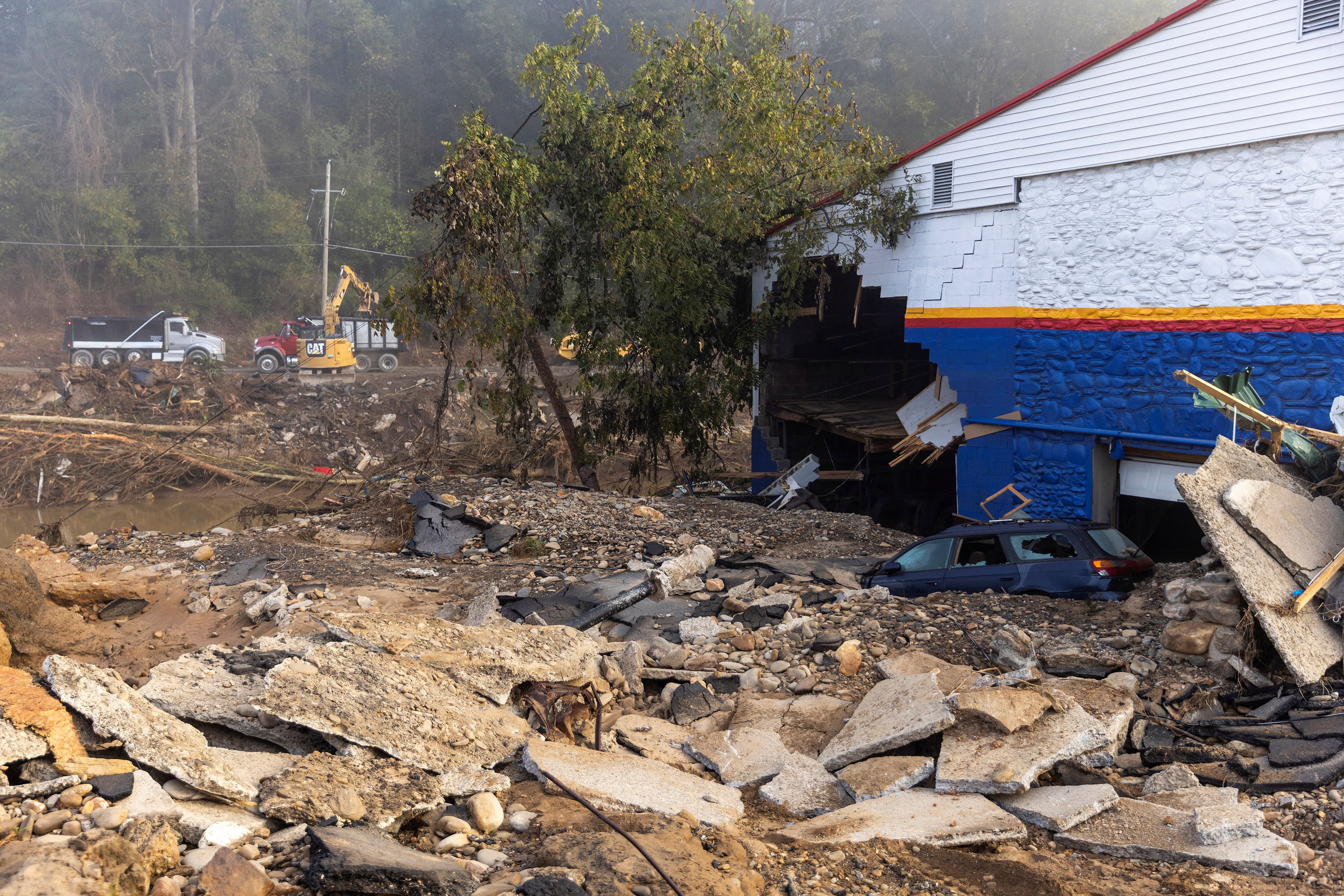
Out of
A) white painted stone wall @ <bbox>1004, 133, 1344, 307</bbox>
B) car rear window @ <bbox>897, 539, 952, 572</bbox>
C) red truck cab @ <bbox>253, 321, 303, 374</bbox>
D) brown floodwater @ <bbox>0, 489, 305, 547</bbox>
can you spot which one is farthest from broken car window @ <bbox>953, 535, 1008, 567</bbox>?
red truck cab @ <bbox>253, 321, 303, 374</bbox>

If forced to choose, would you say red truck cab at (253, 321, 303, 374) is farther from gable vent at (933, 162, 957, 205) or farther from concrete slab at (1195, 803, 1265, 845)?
concrete slab at (1195, 803, 1265, 845)

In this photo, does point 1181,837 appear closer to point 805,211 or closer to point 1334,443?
point 1334,443

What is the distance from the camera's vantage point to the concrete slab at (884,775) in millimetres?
5469

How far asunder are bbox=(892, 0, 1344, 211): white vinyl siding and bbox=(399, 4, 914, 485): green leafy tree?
7.20 feet

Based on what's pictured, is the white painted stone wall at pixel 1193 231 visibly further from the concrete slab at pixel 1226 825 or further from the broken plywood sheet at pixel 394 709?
the broken plywood sheet at pixel 394 709

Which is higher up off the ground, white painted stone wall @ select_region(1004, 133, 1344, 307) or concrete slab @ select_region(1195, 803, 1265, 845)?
white painted stone wall @ select_region(1004, 133, 1344, 307)

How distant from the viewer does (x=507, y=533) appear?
13656 millimetres

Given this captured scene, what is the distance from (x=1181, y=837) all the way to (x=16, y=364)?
4141cm

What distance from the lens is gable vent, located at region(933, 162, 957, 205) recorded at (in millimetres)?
14328

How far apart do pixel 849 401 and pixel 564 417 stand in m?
6.29

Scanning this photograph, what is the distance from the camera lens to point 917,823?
4996 millimetres

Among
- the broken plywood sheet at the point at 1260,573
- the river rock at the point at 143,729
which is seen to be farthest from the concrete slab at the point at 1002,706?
the river rock at the point at 143,729

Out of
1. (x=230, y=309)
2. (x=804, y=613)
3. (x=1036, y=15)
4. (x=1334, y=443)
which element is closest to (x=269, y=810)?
(x=804, y=613)

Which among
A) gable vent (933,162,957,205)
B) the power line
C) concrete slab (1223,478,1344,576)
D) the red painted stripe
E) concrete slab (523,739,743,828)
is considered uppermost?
the power line
